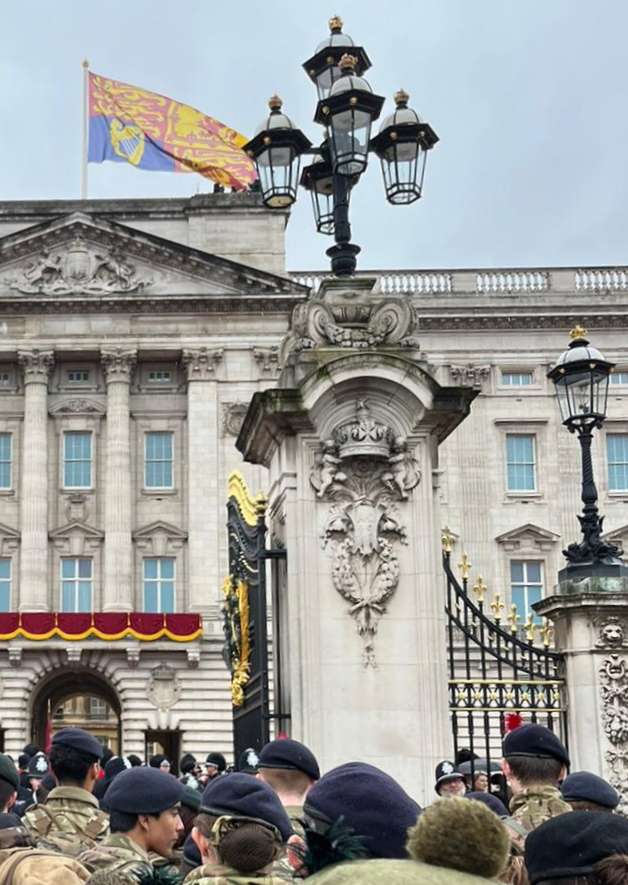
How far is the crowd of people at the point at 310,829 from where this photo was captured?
294cm

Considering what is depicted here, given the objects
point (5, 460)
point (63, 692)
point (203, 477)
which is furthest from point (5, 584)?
point (203, 477)

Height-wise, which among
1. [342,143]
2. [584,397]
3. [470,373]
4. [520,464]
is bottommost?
[584,397]

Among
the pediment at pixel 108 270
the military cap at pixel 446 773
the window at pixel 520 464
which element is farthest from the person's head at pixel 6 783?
the window at pixel 520 464

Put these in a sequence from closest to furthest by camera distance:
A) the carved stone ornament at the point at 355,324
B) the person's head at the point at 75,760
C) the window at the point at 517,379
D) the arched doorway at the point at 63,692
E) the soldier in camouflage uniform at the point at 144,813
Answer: the soldier in camouflage uniform at the point at 144,813 → the person's head at the point at 75,760 → the carved stone ornament at the point at 355,324 → the arched doorway at the point at 63,692 → the window at the point at 517,379

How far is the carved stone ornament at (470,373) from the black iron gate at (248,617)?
38.3 meters

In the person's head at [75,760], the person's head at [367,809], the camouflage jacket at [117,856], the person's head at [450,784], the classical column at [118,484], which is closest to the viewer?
the person's head at [367,809]

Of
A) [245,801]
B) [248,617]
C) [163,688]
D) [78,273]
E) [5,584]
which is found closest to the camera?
[245,801]

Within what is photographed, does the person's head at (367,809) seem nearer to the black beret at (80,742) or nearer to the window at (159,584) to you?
the black beret at (80,742)

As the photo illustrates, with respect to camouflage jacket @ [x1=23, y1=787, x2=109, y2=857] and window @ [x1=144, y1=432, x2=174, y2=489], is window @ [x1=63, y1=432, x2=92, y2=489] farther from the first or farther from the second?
camouflage jacket @ [x1=23, y1=787, x2=109, y2=857]

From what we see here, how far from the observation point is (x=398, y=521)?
10.4 meters

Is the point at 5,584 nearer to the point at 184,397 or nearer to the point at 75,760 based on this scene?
the point at 184,397

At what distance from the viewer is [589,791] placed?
243 inches

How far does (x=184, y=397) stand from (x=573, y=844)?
4748 centimetres

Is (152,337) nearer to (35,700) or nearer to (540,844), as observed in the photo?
(35,700)
